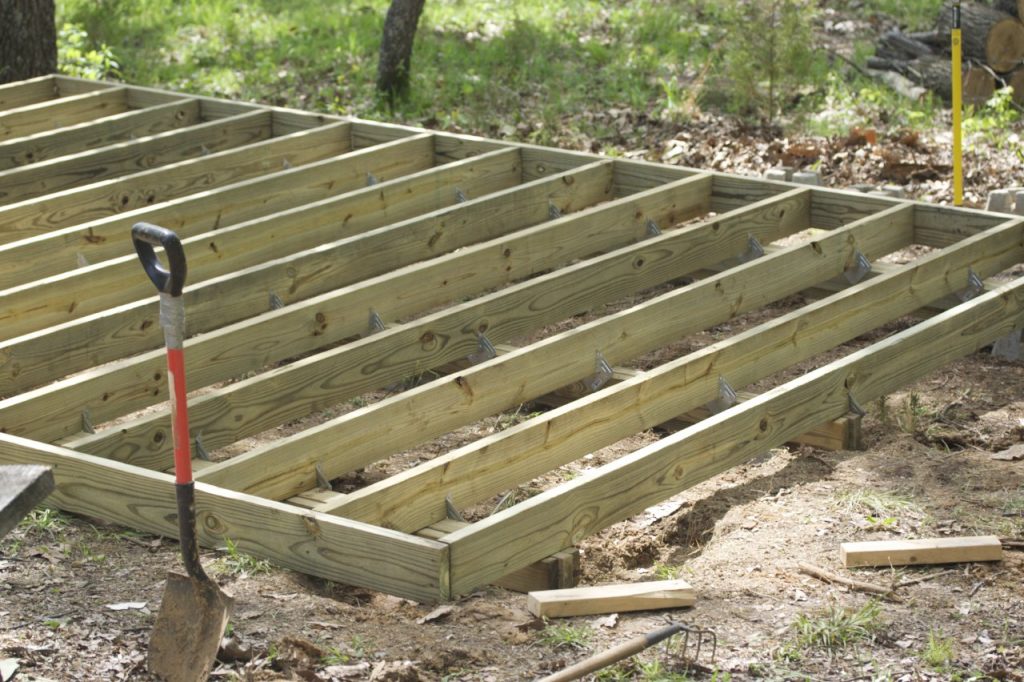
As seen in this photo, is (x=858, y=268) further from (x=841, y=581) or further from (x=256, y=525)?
(x=256, y=525)

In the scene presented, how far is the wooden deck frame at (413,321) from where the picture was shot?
4180mm

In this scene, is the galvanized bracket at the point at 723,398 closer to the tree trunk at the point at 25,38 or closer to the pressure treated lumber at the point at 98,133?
the pressure treated lumber at the point at 98,133

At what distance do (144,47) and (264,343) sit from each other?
7720 mm

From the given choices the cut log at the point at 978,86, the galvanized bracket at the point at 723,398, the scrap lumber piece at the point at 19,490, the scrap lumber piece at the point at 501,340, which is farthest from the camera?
the cut log at the point at 978,86

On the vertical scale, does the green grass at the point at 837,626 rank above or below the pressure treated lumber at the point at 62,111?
below

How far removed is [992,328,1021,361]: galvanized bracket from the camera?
5.99 metres

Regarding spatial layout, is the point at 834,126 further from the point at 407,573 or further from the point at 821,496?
the point at 407,573

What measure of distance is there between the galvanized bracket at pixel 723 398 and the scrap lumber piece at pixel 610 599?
136 cm

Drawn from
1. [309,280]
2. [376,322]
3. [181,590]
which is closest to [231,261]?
[309,280]

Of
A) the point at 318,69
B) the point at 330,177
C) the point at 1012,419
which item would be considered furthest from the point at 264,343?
the point at 318,69

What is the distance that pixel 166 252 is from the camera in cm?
322

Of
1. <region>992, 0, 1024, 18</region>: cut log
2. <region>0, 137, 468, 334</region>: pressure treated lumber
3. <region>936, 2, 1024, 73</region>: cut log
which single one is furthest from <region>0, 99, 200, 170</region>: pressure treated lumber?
<region>992, 0, 1024, 18</region>: cut log

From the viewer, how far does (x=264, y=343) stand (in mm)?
5176

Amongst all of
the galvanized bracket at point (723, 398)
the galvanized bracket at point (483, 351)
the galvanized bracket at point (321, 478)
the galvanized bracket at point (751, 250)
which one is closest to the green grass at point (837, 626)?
the galvanized bracket at point (723, 398)
